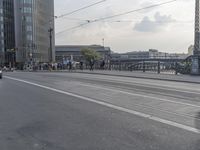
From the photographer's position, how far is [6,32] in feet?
352

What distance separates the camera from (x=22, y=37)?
104438mm

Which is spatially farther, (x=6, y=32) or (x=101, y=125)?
(x=6, y=32)

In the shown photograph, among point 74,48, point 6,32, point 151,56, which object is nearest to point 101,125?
point 151,56

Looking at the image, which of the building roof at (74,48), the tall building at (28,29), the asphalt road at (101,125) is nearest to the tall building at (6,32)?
the tall building at (28,29)

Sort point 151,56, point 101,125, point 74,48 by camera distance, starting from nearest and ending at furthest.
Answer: point 101,125
point 151,56
point 74,48

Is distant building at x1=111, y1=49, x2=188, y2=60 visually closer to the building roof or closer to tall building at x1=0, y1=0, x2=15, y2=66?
tall building at x1=0, y1=0, x2=15, y2=66

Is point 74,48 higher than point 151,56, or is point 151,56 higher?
point 74,48

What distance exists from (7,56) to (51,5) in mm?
27756

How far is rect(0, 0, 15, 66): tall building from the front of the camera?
10481cm

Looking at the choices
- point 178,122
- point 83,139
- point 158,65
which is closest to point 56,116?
point 83,139

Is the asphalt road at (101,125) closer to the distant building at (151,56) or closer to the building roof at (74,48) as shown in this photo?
the distant building at (151,56)

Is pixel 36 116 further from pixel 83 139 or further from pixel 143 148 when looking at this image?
pixel 143 148

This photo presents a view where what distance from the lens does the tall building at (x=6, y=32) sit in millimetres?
104812

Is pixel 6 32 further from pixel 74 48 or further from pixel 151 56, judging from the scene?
pixel 74 48
